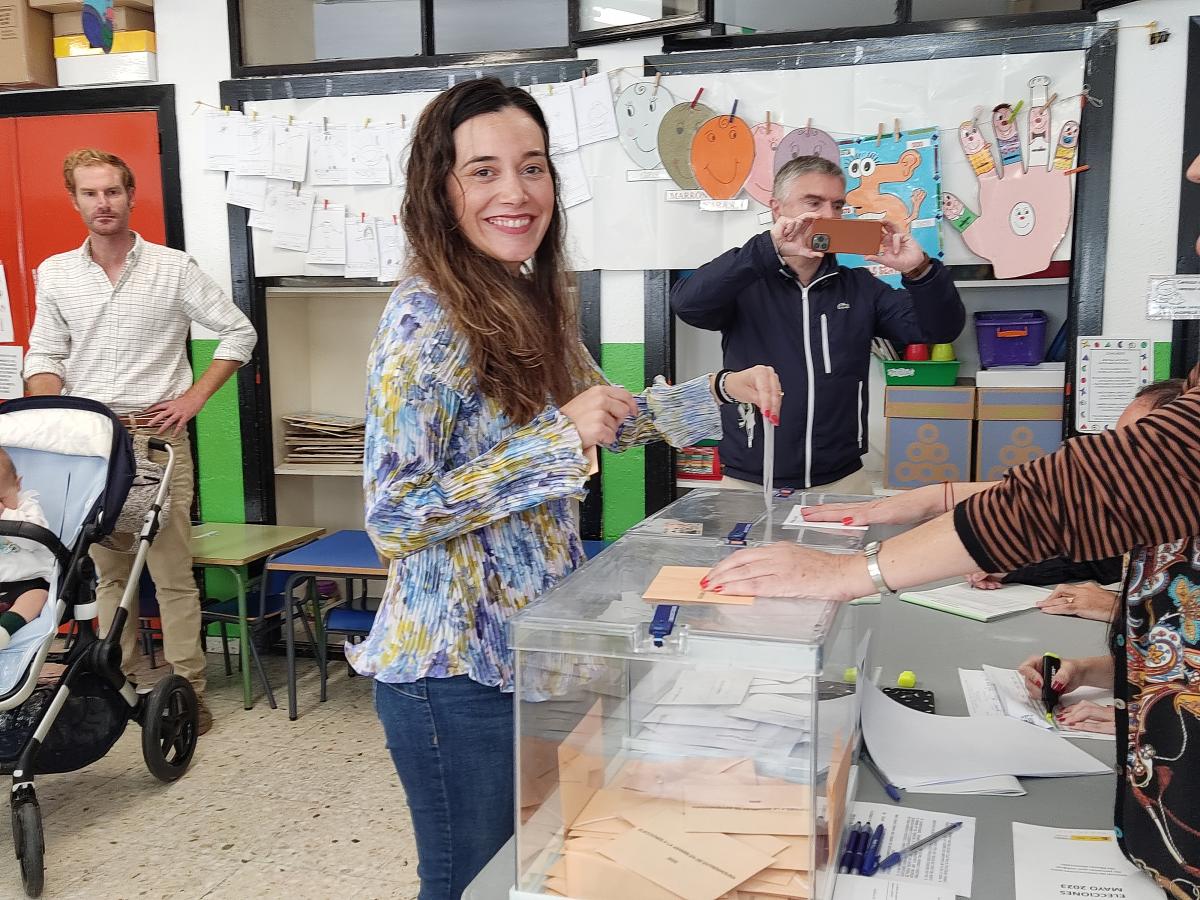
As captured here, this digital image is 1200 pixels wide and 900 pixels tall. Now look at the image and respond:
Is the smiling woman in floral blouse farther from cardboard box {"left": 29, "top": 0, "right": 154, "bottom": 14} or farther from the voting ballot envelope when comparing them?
cardboard box {"left": 29, "top": 0, "right": 154, "bottom": 14}

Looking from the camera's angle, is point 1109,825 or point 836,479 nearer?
point 1109,825

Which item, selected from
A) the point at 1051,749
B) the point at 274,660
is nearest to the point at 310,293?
the point at 274,660

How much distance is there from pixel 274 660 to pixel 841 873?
148 inches

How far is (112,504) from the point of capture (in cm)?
295

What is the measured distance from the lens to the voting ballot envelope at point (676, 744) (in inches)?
37.4

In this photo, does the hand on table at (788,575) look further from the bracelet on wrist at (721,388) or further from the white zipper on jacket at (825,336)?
the white zipper on jacket at (825,336)

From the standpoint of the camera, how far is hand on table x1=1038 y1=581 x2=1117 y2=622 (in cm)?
202

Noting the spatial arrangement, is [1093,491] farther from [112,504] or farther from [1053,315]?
[1053,315]

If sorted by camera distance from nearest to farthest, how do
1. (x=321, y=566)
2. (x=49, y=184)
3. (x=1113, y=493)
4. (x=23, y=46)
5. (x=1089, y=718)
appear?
(x=1113, y=493) → (x=1089, y=718) → (x=321, y=566) → (x=23, y=46) → (x=49, y=184)

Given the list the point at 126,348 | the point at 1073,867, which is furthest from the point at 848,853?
the point at 126,348

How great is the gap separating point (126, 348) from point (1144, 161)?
3.46m

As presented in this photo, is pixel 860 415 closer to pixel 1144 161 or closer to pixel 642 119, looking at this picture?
pixel 1144 161

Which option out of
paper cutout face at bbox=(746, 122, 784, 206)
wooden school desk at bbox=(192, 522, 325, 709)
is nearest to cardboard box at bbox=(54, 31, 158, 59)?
wooden school desk at bbox=(192, 522, 325, 709)

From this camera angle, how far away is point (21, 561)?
2.87 meters
